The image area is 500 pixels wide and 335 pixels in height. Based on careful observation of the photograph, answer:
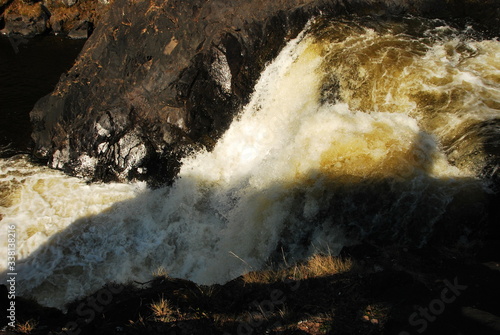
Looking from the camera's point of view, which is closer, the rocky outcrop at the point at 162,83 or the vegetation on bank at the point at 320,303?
the vegetation on bank at the point at 320,303

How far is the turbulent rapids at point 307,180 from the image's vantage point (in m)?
5.50

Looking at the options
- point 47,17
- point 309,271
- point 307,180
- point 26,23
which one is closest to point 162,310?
point 309,271

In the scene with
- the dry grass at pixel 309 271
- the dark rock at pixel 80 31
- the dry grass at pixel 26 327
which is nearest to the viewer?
the dry grass at pixel 26 327

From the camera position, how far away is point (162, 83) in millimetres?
7496

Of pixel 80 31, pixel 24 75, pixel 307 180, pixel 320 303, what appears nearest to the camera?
pixel 320 303

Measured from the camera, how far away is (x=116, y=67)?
784 centimetres

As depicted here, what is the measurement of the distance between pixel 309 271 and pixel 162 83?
16.1 feet

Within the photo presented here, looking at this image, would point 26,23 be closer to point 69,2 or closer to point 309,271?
point 69,2

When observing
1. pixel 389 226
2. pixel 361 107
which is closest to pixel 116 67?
pixel 361 107

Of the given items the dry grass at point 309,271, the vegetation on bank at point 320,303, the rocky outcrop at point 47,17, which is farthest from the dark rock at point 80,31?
the dry grass at point 309,271

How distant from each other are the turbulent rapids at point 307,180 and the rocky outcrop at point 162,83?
14.2 inches

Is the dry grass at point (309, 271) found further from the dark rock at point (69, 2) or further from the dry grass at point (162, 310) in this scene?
the dark rock at point (69, 2)

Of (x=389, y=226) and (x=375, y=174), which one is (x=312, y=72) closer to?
(x=375, y=174)

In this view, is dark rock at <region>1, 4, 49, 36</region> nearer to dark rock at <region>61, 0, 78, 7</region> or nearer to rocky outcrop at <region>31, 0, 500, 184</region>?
dark rock at <region>61, 0, 78, 7</region>
